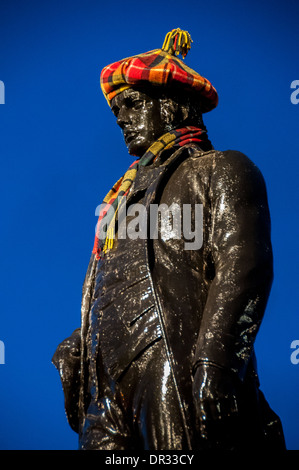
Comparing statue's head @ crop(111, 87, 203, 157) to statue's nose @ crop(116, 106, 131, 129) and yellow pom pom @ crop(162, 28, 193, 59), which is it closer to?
statue's nose @ crop(116, 106, 131, 129)

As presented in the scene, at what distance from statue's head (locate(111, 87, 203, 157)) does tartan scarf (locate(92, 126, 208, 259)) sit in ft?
Answer: 0.19

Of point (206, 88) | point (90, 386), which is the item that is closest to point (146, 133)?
point (206, 88)

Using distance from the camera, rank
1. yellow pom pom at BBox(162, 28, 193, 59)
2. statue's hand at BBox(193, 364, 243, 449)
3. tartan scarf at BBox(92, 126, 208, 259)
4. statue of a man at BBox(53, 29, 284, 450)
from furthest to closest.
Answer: yellow pom pom at BBox(162, 28, 193, 59) → tartan scarf at BBox(92, 126, 208, 259) → statue of a man at BBox(53, 29, 284, 450) → statue's hand at BBox(193, 364, 243, 449)

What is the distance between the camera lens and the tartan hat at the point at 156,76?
9.91 feet

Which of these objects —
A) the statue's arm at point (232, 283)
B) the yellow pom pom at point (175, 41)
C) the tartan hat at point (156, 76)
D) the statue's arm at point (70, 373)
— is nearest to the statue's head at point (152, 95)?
the tartan hat at point (156, 76)

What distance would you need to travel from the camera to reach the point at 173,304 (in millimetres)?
2477

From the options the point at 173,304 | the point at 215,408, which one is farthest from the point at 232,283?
the point at 215,408

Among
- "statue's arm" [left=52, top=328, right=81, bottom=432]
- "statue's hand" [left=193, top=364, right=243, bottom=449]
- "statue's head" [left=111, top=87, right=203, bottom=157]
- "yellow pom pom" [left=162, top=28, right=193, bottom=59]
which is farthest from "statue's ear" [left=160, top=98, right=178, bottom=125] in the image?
"statue's hand" [left=193, top=364, right=243, bottom=449]

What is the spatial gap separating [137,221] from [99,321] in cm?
40

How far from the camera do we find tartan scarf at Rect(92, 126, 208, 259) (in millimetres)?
2861

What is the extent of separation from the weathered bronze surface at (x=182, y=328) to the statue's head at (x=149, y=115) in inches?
8.4

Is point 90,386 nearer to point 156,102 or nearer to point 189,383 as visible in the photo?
point 189,383

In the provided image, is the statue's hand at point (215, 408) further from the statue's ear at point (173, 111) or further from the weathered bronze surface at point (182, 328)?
the statue's ear at point (173, 111)

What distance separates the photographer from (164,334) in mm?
2396
